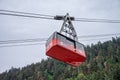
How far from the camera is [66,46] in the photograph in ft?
76.2

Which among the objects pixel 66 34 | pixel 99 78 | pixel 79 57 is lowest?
pixel 99 78

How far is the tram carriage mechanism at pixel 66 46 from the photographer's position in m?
22.7

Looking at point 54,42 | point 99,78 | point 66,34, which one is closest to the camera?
point 54,42

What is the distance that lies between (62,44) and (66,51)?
56 centimetres

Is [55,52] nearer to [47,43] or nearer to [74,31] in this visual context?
→ [47,43]

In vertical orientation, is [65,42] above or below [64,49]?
above

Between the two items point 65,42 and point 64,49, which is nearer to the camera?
point 64,49

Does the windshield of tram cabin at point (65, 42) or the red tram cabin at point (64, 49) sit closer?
the red tram cabin at point (64, 49)

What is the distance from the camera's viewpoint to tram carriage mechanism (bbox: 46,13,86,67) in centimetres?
2266

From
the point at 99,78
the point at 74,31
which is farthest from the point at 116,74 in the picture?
the point at 74,31

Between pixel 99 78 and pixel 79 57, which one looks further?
pixel 99 78

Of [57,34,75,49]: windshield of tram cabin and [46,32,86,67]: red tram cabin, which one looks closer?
[46,32,86,67]: red tram cabin

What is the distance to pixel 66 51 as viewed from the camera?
2311 centimetres

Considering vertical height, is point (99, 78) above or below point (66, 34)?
below
